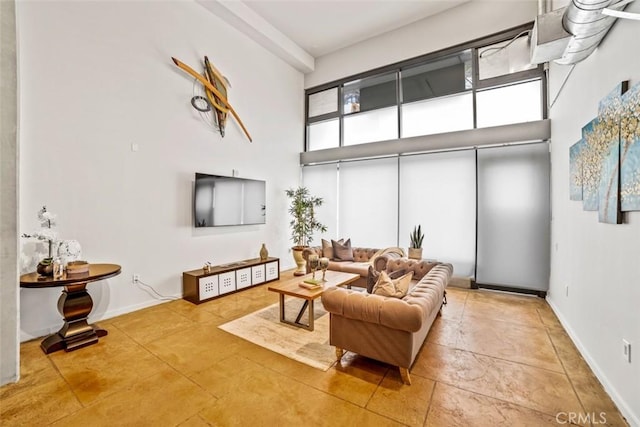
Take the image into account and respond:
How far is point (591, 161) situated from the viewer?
2.54 metres

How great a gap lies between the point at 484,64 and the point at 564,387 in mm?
5437

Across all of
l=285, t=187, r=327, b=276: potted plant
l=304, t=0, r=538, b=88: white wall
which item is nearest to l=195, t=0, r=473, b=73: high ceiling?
l=304, t=0, r=538, b=88: white wall

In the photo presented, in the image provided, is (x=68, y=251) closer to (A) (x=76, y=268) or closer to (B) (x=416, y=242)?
(A) (x=76, y=268)

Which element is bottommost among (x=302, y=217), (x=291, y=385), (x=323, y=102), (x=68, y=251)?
(x=291, y=385)

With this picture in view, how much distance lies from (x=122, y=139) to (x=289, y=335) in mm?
3561

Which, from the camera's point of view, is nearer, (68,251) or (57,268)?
(57,268)

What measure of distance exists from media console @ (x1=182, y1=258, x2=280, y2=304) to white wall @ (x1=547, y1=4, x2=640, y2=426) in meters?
4.65

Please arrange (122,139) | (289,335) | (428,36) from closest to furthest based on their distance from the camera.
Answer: (289,335) → (122,139) → (428,36)

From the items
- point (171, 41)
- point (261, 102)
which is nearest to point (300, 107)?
point (261, 102)

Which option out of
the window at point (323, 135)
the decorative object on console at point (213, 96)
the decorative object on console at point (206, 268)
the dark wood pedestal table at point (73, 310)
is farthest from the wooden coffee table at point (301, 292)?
the window at point (323, 135)

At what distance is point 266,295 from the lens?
4684 mm

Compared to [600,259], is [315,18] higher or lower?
higher

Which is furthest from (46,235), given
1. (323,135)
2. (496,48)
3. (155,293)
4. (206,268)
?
(496,48)

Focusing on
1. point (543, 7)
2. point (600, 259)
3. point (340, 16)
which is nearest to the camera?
point (600, 259)
